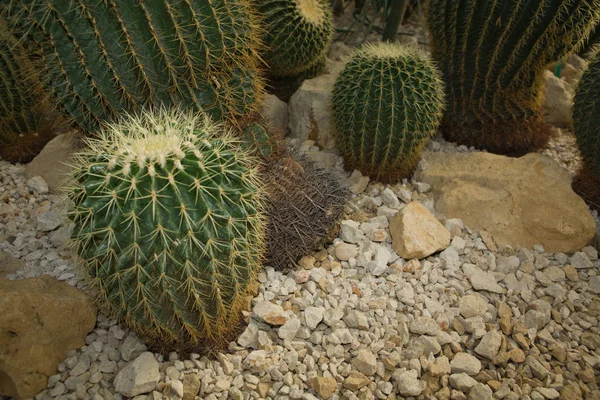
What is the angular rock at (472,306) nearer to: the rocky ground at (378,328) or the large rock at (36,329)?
the rocky ground at (378,328)

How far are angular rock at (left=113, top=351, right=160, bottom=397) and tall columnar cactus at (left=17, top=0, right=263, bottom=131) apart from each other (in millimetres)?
1085

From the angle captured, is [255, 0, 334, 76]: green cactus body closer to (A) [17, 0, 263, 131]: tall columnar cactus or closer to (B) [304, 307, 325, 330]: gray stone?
(A) [17, 0, 263, 131]: tall columnar cactus

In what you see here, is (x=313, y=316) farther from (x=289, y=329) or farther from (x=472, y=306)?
(x=472, y=306)

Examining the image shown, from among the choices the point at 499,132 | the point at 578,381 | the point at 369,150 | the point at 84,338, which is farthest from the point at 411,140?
the point at 84,338

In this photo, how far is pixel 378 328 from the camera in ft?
7.95

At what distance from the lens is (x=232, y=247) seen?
1.96 meters

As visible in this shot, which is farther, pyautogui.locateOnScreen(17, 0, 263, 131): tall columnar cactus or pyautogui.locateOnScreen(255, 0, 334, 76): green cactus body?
pyautogui.locateOnScreen(255, 0, 334, 76): green cactus body

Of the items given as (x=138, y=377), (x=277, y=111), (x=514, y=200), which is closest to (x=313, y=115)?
(x=277, y=111)

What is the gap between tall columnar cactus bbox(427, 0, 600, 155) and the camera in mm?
3059

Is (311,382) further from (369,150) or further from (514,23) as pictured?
(514,23)

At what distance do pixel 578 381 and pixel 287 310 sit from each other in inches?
48.9

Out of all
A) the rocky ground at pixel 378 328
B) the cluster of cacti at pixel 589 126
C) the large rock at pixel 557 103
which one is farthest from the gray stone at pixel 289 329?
the large rock at pixel 557 103

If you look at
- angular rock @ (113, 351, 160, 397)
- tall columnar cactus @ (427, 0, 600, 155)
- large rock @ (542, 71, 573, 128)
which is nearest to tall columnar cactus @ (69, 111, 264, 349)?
angular rock @ (113, 351, 160, 397)

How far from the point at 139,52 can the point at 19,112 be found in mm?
1333
